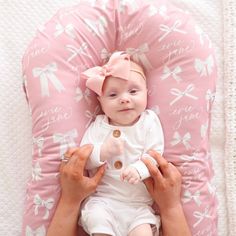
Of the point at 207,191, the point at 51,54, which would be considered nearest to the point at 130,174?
the point at 207,191

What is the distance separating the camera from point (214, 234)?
4.74 feet

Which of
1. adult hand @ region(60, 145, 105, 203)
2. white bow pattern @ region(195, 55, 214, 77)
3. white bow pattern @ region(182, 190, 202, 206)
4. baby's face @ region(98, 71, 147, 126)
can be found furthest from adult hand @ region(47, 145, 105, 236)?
white bow pattern @ region(195, 55, 214, 77)

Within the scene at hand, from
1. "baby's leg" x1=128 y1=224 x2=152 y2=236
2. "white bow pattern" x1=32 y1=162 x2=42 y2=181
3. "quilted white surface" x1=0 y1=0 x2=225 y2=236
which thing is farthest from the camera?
"quilted white surface" x1=0 y1=0 x2=225 y2=236

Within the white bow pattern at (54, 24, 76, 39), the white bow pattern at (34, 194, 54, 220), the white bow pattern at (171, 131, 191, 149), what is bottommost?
the white bow pattern at (171, 131, 191, 149)

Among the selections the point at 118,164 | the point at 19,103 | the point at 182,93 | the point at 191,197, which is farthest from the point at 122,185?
the point at 19,103

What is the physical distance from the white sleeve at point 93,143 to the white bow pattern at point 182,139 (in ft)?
0.60

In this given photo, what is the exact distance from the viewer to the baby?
1.38 metres

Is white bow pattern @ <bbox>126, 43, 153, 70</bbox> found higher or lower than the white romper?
higher

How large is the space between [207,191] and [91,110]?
35 cm

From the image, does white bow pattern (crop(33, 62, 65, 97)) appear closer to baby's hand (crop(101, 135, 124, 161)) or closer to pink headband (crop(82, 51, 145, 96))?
pink headband (crop(82, 51, 145, 96))

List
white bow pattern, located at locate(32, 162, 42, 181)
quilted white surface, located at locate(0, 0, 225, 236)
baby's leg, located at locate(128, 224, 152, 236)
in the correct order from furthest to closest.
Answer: quilted white surface, located at locate(0, 0, 225, 236), white bow pattern, located at locate(32, 162, 42, 181), baby's leg, located at locate(128, 224, 152, 236)

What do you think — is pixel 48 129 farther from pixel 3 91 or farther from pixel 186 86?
pixel 186 86

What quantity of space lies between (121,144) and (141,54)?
25cm

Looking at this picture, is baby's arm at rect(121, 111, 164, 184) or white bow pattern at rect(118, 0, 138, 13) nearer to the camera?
baby's arm at rect(121, 111, 164, 184)
